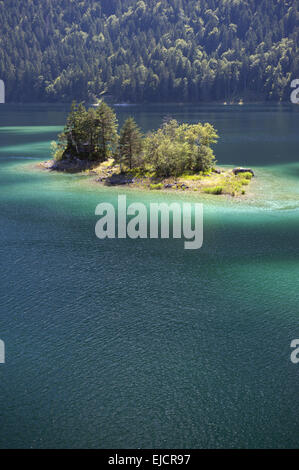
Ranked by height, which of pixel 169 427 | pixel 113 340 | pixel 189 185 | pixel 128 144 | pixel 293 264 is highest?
pixel 128 144

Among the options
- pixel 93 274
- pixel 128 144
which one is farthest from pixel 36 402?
pixel 128 144

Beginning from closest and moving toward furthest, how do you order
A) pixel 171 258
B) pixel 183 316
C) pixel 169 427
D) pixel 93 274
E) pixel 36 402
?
pixel 169 427 → pixel 36 402 → pixel 183 316 → pixel 93 274 → pixel 171 258

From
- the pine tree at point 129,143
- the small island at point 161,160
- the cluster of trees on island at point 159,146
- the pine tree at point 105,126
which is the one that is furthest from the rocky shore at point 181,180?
the pine tree at point 105,126

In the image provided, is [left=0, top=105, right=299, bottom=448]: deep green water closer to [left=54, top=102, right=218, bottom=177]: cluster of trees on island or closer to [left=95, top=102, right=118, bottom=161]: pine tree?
[left=54, top=102, right=218, bottom=177]: cluster of trees on island

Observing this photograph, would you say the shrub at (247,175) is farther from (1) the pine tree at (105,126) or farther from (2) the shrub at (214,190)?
(1) the pine tree at (105,126)

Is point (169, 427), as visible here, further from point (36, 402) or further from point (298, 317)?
point (298, 317)
